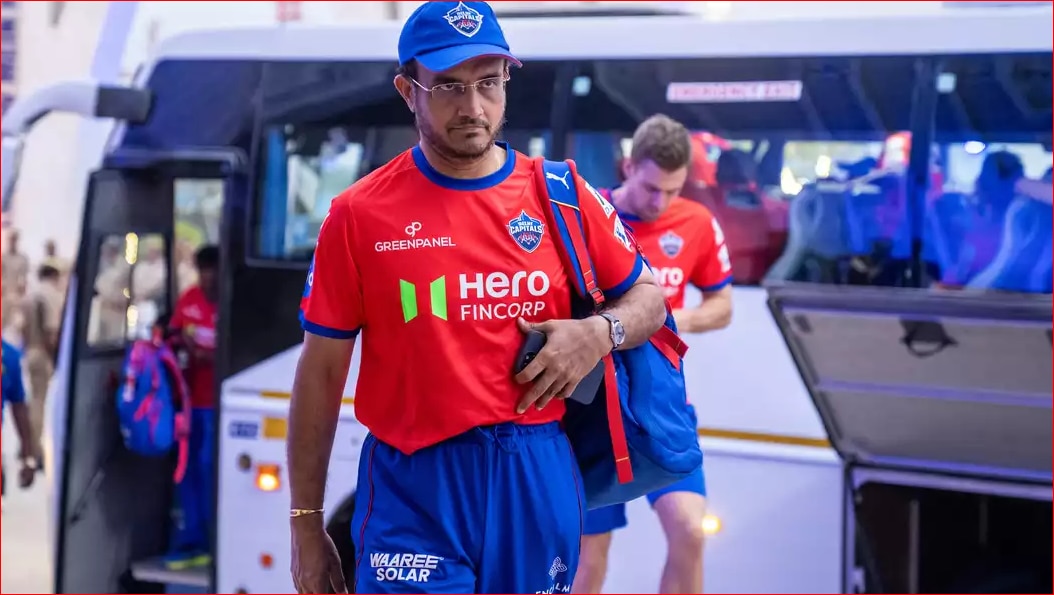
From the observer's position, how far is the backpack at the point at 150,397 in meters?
6.46

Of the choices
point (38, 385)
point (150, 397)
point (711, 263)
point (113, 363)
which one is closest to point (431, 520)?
point (711, 263)

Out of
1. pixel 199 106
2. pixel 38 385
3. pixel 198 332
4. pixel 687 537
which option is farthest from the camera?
pixel 38 385

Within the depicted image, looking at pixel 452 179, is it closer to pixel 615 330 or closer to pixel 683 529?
pixel 615 330

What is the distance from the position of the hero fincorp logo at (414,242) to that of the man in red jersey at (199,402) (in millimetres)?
3773

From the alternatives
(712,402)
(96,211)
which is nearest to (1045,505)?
(712,402)

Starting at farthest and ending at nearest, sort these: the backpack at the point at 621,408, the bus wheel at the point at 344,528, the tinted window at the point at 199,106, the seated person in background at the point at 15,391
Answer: the seated person in background at the point at 15,391, the tinted window at the point at 199,106, the bus wheel at the point at 344,528, the backpack at the point at 621,408

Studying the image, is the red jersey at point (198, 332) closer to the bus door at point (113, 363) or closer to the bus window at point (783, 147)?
the bus door at point (113, 363)

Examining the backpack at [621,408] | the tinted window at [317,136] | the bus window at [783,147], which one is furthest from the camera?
the tinted window at [317,136]

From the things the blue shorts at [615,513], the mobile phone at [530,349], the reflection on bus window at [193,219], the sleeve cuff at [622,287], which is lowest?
the blue shorts at [615,513]

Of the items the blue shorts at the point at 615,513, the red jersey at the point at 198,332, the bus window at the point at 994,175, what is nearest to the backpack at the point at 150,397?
the red jersey at the point at 198,332

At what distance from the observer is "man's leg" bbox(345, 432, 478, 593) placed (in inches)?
112

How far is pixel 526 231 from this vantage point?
2.86 meters

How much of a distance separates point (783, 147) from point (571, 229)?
8.61 feet

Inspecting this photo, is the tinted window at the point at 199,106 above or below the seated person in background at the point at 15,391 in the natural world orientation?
above
